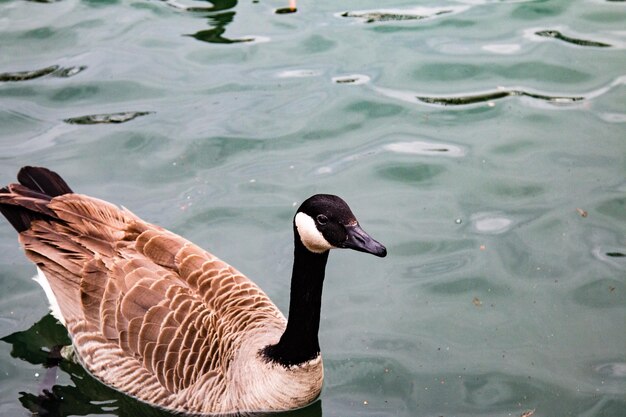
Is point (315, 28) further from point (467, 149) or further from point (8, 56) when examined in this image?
point (8, 56)

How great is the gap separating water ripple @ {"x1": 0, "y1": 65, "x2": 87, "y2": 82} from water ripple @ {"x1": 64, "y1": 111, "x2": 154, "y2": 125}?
816mm

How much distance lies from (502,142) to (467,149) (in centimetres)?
36

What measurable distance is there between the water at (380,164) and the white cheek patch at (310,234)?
131 centimetres

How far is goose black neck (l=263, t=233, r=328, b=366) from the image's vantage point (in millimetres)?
5520

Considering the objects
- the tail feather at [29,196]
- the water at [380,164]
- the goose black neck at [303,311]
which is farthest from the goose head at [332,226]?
the tail feather at [29,196]

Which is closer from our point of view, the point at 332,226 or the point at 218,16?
the point at 332,226

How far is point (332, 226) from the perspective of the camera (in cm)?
512

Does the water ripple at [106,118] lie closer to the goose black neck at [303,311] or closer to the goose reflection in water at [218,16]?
the goose reflection in water at [218,16]

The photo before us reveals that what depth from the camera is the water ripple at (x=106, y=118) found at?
881 cm

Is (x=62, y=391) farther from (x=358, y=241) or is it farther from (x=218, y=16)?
(x=218, y=16)

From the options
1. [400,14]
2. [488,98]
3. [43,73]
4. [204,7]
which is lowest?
[488,98]

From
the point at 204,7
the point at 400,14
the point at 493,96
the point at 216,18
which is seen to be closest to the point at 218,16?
the point at 216,18

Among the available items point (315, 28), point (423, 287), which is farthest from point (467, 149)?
point (315, 28)

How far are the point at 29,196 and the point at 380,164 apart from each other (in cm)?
319
